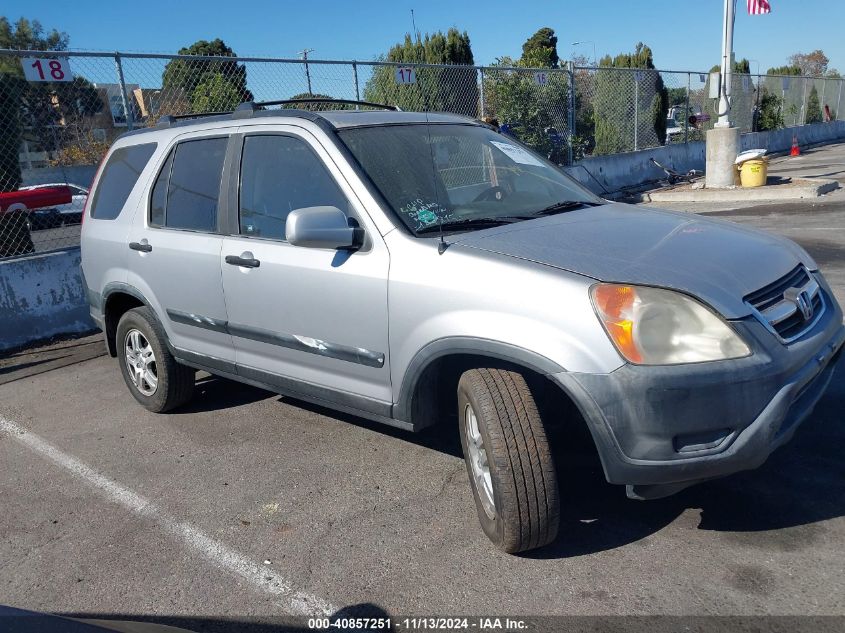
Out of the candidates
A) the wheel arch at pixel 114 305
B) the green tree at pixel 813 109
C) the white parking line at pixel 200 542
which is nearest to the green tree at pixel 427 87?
the wheel arch at pixel 114 305

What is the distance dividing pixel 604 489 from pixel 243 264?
2.25 m

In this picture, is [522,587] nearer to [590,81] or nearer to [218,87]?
[218,87]

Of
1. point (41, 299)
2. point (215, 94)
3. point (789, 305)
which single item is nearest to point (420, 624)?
point (789, 305)

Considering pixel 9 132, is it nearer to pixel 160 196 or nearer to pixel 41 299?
pixel 41 299

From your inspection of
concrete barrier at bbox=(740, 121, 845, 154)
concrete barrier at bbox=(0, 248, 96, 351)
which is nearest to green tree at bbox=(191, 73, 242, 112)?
concrete barrier at bbox=(0, 248, 96, 351)

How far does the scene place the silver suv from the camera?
2732mm

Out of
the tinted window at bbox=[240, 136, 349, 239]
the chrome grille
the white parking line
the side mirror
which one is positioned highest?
the tinted window at bbox=[240, 136, 349, 239]

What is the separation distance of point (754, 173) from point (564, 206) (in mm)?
12506

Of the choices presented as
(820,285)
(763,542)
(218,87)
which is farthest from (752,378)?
(218,87)

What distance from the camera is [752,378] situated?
2.70m

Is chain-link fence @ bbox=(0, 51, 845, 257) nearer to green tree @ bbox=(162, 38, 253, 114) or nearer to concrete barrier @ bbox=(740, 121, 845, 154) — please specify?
green tree @ bbox=(162, 38, 253, 114)

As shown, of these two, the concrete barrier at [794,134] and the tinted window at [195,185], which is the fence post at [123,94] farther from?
the concrete barrier at [794,134]

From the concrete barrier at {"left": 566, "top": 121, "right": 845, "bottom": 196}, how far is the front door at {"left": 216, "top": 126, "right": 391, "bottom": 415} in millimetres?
9416

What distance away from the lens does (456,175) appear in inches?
158
